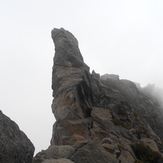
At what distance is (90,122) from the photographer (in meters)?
40.9

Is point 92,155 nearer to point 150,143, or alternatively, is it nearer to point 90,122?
point 90,122

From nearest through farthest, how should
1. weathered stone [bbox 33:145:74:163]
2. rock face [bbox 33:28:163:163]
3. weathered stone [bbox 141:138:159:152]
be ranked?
weathered stone [bbox 33:145:74:163] < rock face [bbox 33:28:163:163] < weathered stone [bbox 141:138:159:152]

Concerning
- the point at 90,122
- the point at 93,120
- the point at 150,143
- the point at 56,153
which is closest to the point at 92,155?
the point at 56,153

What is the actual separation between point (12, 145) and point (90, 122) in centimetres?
2709

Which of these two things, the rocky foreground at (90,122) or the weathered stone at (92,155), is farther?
the rocky foreground at (90,122)

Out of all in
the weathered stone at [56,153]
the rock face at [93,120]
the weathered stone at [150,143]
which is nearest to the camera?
the weathered stone at [56,153]

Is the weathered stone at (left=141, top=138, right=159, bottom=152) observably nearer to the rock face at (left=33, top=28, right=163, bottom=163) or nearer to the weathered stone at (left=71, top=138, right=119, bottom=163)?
the rock face at (left=33, top=28, right=163, bottom=163)

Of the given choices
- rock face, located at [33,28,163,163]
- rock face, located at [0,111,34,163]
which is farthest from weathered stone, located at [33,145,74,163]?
rock face, located at [0,111,34,163]

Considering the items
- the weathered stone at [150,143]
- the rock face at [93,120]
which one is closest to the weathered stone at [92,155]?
the rock face at [93,120]

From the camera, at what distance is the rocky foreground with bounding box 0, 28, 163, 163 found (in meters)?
23.7

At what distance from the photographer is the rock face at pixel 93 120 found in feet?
84.8

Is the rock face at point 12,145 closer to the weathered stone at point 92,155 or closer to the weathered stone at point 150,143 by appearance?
the weathered stone at point 92,155

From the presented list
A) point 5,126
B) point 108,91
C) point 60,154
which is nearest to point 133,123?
point 108,91

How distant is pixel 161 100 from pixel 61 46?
3673 centimetres
